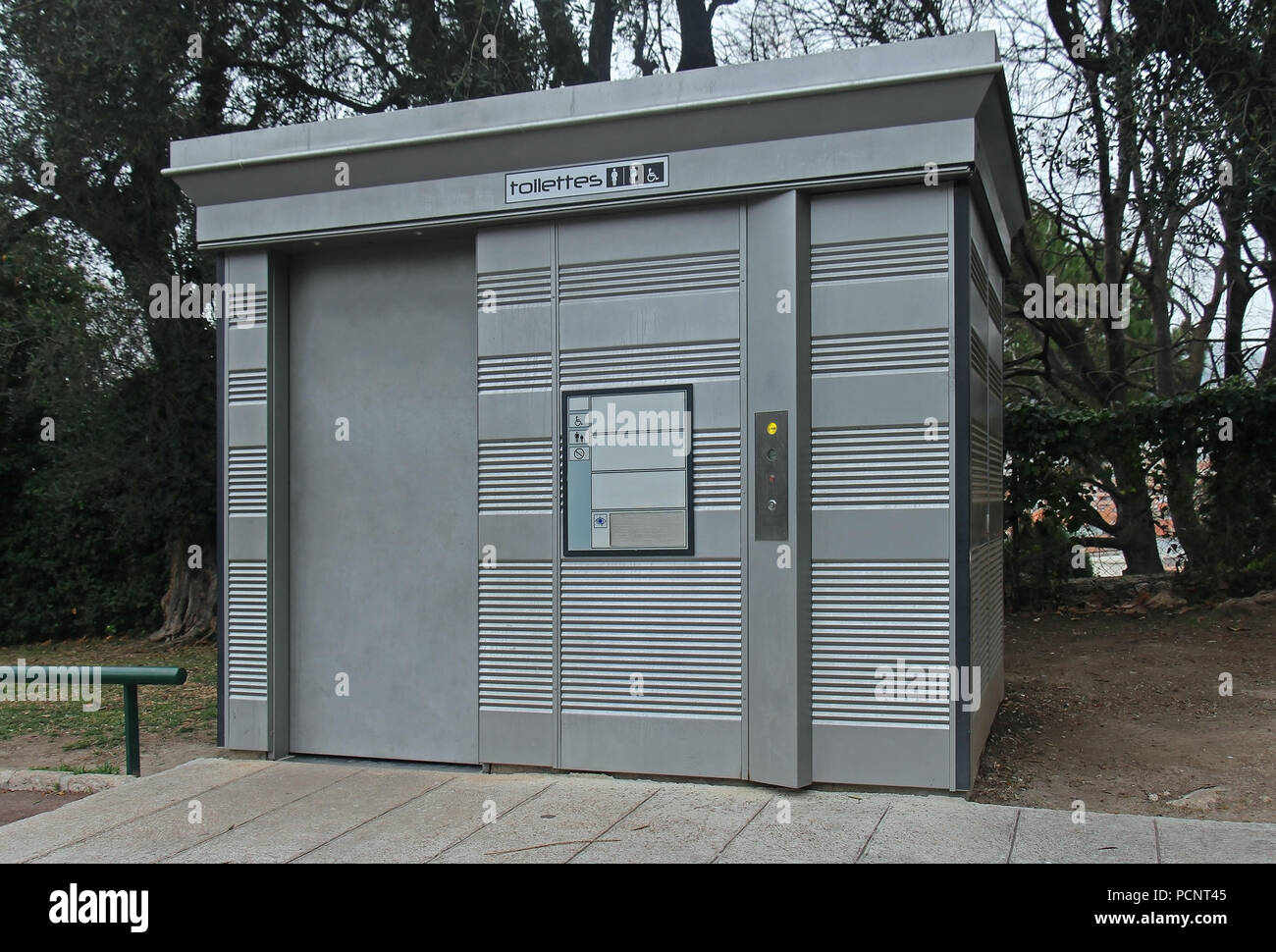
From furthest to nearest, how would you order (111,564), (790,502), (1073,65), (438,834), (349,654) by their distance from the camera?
(111,564), (1073,65), (349,654), (790,502), (438,834)

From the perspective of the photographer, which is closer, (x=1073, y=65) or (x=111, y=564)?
(x=1073, y=65)

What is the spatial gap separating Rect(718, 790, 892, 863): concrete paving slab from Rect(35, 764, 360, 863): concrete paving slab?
2.44 m

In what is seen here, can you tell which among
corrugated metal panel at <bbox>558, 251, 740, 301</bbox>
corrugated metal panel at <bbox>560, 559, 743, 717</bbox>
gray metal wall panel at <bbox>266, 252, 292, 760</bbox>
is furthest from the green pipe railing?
corrugated metal panel at <bbox>558, 251, 740, 301</bbox>

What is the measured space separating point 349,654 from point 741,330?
308cm

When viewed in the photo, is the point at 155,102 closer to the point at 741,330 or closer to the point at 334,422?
the point at 334,422

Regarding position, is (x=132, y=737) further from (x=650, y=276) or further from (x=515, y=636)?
(x=650, y=276)

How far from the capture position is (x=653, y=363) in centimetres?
588

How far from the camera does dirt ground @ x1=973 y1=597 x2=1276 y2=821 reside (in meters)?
5.62

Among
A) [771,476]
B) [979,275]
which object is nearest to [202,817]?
[771,476]

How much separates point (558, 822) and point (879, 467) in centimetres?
233

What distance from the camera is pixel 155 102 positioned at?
440 inches

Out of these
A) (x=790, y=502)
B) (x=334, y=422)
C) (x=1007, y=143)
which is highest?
(x=1007, y=143)

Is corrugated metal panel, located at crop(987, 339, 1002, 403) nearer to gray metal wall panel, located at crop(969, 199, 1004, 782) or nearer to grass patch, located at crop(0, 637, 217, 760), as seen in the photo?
gray metal wall panel, located at crop(969, 199, 1004, 782)
